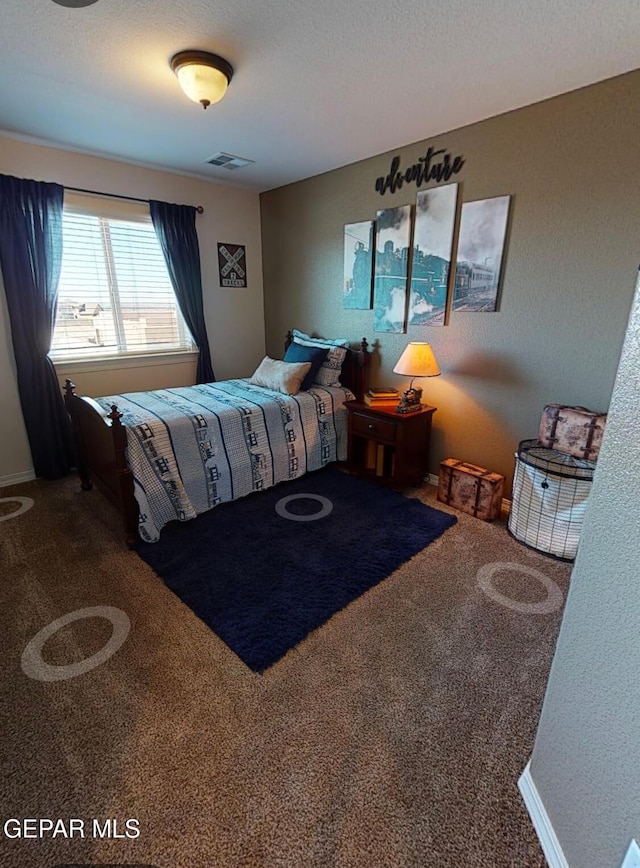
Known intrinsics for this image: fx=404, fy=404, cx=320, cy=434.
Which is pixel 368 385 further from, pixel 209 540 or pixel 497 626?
pixel 497 626

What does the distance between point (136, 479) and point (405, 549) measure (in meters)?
1.61

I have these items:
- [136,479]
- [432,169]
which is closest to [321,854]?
[136,479]

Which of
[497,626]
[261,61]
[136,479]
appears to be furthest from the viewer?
[136,479]

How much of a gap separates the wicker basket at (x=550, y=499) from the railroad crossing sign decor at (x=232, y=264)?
3183mm

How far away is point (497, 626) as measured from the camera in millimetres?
1790

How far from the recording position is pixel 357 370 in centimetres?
352

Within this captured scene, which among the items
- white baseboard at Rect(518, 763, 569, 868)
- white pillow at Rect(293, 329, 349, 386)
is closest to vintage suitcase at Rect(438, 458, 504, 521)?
white pillow at Rect(293, 329, 349, 386)

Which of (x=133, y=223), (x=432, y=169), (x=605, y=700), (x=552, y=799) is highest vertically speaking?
(x=432, y=169)

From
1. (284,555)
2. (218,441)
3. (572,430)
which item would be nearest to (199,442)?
(218,441)

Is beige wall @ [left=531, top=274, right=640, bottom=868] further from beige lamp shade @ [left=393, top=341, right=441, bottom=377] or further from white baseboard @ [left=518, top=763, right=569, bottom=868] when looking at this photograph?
beige lamp shade @ [left=393, top=341, right=441, bottom=377]

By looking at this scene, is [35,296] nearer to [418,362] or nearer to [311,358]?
[311,358]

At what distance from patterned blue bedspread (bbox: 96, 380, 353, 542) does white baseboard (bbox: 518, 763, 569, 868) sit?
2.04 m

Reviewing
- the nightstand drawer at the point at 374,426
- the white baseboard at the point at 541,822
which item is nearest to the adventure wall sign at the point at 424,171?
the nightstand drawer at the point at 374,426

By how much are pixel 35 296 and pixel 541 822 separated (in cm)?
387
